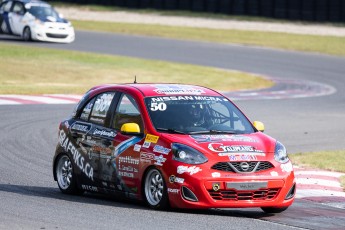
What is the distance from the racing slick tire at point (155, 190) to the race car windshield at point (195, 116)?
556mm

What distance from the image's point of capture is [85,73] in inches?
1227

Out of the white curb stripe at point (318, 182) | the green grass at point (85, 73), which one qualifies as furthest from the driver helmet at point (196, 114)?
the green grass at point (85, 73)

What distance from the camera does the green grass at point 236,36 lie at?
42250 millimetres

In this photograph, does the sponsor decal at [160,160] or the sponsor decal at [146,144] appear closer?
the sponsor decal at [160,160]

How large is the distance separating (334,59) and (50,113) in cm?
1929

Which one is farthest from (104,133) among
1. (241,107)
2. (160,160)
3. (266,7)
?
(266,7)

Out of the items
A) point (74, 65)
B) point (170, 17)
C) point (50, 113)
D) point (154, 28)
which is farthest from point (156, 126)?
point (170, 17)

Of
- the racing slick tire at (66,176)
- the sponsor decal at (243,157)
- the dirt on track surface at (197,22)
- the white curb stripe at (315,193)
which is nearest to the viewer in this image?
the sponsor decal at (243,157)

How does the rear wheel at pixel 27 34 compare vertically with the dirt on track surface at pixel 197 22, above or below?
above

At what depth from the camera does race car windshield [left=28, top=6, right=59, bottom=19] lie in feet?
131

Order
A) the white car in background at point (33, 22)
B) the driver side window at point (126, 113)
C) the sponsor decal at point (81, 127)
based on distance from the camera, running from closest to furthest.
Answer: the driver side window at point (126, 113) < the sponsor decal at point (81, 127) < the white car in background at point (33, 22)

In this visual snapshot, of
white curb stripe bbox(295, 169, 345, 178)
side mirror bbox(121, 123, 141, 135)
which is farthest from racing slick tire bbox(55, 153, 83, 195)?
white curb stripe bbox(295, 169, 345, 178)

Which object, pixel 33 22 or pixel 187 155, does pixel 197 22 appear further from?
pixel 187 155

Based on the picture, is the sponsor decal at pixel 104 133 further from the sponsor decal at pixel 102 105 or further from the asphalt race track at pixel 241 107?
the asphalt race track at pixel 241 107
